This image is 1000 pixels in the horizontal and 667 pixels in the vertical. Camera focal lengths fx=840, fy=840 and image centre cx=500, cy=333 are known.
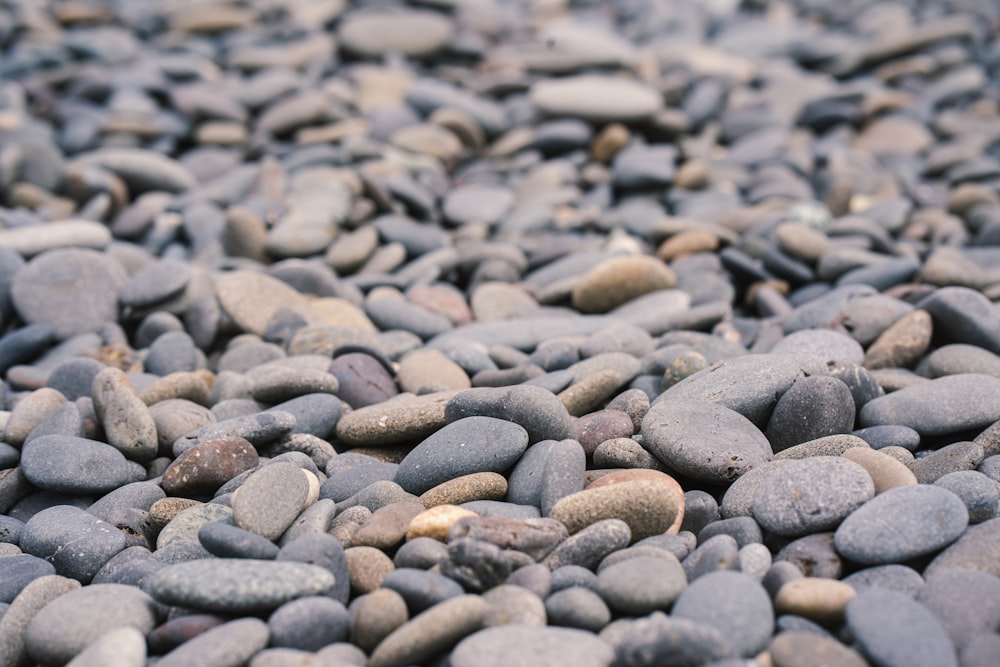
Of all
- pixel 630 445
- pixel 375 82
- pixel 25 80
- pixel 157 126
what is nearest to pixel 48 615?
pixel 630 445

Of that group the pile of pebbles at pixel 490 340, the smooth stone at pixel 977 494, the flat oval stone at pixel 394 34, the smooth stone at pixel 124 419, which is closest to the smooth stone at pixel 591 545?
the pile of pebbles at pixel 490 340

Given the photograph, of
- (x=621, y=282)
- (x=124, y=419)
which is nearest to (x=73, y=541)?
(x=124, y=419)

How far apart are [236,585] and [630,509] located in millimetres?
933

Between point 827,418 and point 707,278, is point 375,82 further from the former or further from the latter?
point 827,418

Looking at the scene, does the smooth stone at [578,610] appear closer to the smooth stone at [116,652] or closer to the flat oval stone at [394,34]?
the smooth stone at [116,652]

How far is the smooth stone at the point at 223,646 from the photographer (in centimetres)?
169

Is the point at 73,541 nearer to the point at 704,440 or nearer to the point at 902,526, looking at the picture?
the point at 704,440

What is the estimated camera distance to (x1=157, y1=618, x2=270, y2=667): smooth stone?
5.56 feet

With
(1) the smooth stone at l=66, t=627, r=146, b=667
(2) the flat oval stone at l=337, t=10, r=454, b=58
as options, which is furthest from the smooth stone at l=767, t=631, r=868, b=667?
(2) the flat oval stone at l=337, t=10, r=454, b=58

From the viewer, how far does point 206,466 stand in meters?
2.38

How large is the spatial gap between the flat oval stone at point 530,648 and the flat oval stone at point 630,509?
0.39 meters

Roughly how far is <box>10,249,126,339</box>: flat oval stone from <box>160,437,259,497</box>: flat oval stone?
4.73ft

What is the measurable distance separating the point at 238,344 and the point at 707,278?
81.8 inches

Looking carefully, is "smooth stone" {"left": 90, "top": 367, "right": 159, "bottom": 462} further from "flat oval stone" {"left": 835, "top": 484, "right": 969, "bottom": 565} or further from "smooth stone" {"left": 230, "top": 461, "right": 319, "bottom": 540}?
"flat oval stone" {"left": 835, "top": 484, "right": 969, "bottom": 565}
